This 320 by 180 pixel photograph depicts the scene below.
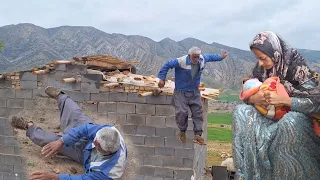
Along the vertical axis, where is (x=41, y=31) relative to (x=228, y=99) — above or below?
above

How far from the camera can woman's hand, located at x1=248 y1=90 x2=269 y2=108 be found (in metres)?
1.69

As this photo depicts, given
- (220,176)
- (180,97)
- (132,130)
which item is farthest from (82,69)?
(220,176)

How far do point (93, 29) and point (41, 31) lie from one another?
9833 millimetres

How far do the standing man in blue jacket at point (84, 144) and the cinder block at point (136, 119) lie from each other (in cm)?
133

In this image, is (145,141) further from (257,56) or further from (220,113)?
(220,113)

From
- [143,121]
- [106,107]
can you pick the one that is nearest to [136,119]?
[143,121]

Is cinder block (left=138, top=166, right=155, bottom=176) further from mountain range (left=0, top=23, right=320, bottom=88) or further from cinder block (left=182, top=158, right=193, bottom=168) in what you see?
mountain range (left=0, top=23, right=320, bottom=88)

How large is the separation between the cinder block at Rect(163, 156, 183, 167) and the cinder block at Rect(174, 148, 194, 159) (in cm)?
9

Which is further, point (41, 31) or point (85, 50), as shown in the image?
point (41, 31)

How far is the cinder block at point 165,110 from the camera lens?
765 cm

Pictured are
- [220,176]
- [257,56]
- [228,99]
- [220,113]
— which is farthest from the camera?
[228,99]

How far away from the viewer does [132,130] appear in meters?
7.97

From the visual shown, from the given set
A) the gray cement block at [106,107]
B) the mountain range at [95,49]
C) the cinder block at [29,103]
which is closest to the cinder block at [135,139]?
the gray cement block at [106,107]

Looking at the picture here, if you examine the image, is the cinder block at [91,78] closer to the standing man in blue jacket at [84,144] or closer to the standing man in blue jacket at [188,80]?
the standing man in blue jacket at [84,144]
